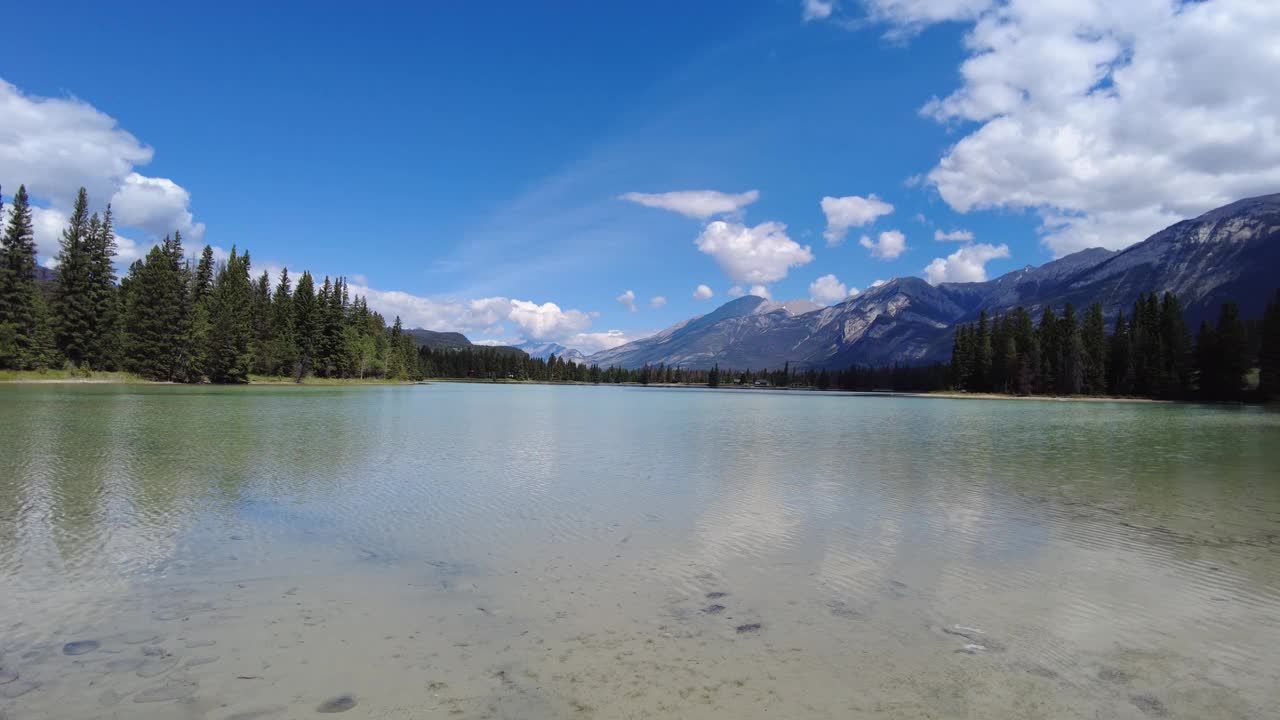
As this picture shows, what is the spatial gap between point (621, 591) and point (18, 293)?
89.3 m

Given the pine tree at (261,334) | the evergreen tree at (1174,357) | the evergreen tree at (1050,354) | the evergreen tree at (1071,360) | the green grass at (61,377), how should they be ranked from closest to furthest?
1. the green grass at (61,377)
2. the pine tree at (261,334)
3. the evergreen tree at (1174,357)
4. the evergreen tree at (1071,360)
5. the evergreen tree at (1050,354)

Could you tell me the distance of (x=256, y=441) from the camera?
24.8m

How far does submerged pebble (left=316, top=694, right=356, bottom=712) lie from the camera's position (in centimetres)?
534

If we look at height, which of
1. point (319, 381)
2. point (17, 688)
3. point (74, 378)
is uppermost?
point (319, 381)

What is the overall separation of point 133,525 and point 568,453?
1507 cm

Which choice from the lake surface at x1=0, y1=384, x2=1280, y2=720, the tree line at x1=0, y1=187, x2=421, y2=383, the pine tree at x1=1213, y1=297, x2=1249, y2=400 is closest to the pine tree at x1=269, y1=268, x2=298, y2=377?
the tree line at x1=0, y1=187, x2=421, y2=383

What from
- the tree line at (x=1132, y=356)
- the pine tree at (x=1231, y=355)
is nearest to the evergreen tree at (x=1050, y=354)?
the tree line at (x=1132, y=356)

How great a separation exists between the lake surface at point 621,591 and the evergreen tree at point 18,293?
6269 cm

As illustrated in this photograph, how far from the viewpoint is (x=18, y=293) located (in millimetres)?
66688

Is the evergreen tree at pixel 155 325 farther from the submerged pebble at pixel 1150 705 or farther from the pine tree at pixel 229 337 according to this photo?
the submerged pebble at pixel 1150 705

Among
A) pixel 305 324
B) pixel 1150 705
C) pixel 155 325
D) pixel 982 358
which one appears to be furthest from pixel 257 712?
pixel 982 358

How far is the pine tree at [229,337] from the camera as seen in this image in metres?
84.0

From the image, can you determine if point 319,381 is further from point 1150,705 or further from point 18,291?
point 1150,705

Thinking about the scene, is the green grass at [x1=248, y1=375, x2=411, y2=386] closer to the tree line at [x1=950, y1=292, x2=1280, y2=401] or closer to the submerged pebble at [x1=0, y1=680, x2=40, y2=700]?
the submerged pebble at [x1=0, y1=680, x2=40, y2=700]
